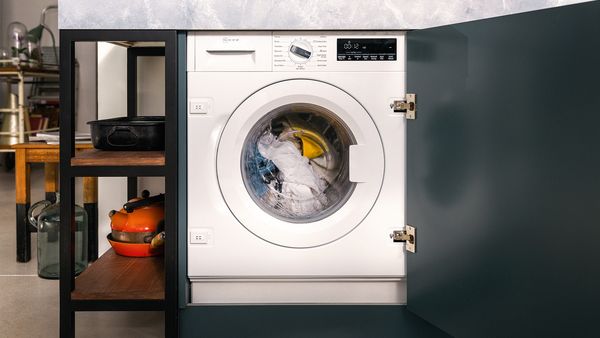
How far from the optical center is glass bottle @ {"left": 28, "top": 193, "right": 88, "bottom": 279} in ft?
9.52

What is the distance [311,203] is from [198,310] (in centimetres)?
48

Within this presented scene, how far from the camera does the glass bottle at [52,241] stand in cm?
290

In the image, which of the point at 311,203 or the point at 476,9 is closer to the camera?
the point at 476,9

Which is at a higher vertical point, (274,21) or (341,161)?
(274,21)

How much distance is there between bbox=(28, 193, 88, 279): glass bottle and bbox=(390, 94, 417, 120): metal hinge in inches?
59.8

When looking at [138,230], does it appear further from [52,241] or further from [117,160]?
[52,241]

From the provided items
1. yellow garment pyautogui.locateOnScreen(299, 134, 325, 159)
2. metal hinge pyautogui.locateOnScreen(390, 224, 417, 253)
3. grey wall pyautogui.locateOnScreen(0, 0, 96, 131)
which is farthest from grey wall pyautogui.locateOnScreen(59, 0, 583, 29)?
grey wall pyautogui.locateOnScreen(0, 0, 96, 131)

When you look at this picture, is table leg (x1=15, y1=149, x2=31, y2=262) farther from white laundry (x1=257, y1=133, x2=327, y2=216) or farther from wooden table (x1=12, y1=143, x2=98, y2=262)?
white laundry (x1=257, y1=133, x2=327, y2=216)

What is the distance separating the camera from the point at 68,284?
6.41 ft

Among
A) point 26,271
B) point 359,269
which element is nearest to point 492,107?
point 359,269

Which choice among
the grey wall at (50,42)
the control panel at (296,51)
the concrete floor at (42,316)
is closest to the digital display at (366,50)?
the control panel at (296,51)

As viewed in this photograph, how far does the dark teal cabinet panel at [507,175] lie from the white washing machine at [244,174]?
8 centimetres

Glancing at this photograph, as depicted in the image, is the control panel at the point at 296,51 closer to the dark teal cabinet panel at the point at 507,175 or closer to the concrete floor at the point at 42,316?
the dark teal cabinet panel at the point at 507,175

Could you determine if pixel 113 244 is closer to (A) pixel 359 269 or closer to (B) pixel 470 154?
(A) pixel 359 269
